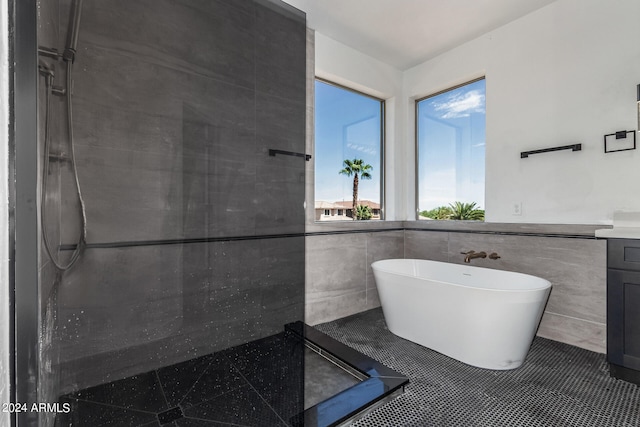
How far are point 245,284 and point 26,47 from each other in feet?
3.33

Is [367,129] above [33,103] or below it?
above

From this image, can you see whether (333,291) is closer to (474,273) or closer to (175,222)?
(474,273)

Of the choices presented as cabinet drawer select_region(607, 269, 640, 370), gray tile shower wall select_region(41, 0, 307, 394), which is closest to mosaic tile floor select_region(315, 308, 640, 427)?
cabinet drawer select_region(607, 269, 640, 370)

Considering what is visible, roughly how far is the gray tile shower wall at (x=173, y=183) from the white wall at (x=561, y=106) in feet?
6.83

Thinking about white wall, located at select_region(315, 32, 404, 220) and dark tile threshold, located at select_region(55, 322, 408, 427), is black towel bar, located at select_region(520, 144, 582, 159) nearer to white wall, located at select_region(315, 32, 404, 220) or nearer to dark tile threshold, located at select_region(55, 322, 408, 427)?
white wall, located at select_region(315, 32, 404, 220)

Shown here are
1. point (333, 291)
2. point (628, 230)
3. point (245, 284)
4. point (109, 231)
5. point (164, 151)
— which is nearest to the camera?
point (109, 231)

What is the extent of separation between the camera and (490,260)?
271 cm

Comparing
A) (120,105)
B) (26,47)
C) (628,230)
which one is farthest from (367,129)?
(26,47)

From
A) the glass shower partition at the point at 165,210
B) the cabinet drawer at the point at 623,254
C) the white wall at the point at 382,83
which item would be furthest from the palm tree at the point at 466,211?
the glass shower partition at the point at 165,210

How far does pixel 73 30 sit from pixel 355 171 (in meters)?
2.54

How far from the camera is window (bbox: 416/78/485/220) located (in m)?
2.96

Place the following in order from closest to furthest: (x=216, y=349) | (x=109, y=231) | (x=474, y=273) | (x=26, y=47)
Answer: (x=26, y=47) → (x=109, y=231) → (x=216, y=349) → (x=474, y=273)

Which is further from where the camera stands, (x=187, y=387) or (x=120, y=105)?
(x=187, y=387)

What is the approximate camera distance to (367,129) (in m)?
3.34
